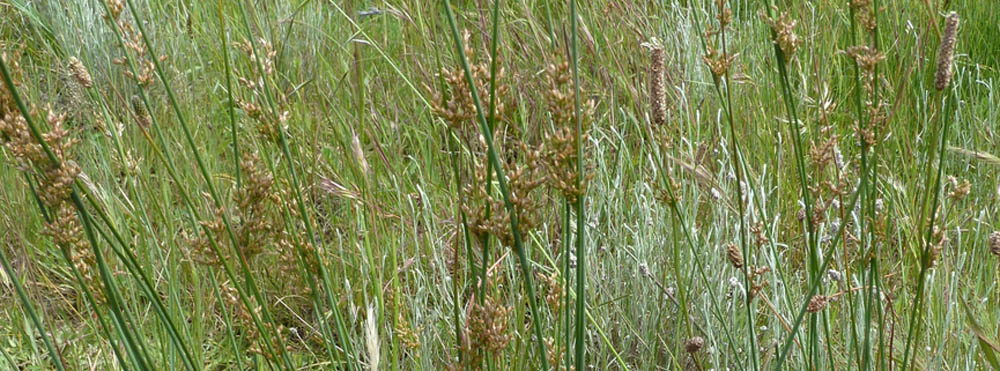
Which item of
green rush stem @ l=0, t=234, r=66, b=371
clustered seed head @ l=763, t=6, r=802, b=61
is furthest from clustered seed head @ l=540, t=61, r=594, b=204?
green rush stem @ l=0, t=234, r=66, b=371

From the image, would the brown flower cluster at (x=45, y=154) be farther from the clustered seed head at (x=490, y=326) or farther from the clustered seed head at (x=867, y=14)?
the clustered seed head at (x=867, y=14)

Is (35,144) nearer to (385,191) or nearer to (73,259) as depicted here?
(73,259)

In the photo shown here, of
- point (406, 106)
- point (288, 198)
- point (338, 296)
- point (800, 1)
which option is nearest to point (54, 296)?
point (338, 296)

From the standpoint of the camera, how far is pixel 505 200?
89cm

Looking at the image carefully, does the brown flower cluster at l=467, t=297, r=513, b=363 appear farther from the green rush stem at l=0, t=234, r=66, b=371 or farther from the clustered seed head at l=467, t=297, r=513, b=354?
the green rush stem at l=0, t=234, r=66, b=371

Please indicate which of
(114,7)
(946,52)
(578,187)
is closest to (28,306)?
(114,7)

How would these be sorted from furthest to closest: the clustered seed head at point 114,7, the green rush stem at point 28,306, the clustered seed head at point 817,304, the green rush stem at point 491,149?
the clustered seed head at point 817,304 → the clustered seed head at point 114,7 → the green rush stem at point 28,306 → the green rush stem at point 491,149

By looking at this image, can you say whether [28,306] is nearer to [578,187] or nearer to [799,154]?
[578,187]

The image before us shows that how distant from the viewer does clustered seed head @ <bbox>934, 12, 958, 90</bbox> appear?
3.32 feet

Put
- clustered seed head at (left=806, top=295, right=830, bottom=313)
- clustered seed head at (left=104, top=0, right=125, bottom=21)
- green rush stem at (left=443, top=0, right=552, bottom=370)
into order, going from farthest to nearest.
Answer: clustered seed head at (left=806, top=295, right=830, bottom=313) < clustered seed head at (left=104, top=0, right=125, bottom=21) < green rush stem at (left=443, top=0, right=552, bottom=370)

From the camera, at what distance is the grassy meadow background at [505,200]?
1057mm

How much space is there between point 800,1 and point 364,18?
1.59m

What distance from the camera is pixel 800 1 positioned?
2918mm

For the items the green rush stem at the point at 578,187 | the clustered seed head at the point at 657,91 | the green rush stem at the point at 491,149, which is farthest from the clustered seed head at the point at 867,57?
the green rush stem at the point at 491,149
